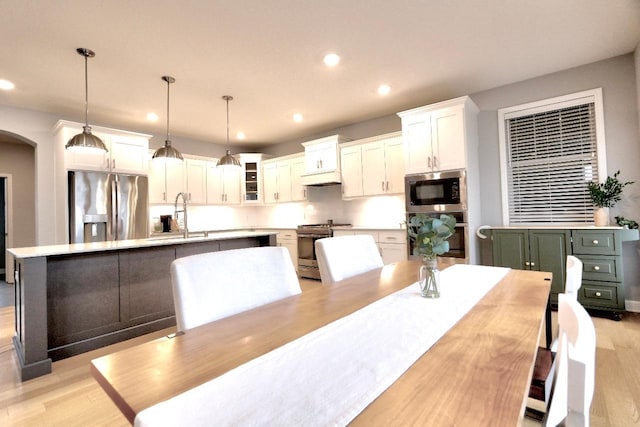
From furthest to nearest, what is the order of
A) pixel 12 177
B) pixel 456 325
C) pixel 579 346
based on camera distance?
1. pixel 12 177
2. pixel 456 325
3. pixel 579 346

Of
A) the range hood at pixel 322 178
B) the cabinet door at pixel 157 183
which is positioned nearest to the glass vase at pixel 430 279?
the range hood at pixel 322 178

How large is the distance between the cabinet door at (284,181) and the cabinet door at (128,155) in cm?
229

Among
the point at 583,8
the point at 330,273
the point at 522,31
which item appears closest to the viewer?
the point at 330,273

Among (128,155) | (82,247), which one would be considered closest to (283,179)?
(128,155)

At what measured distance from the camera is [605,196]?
3.20 m

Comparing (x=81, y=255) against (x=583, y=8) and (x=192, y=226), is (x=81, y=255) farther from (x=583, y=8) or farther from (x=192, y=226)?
(x=583, y=8)

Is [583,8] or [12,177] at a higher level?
[583,8]

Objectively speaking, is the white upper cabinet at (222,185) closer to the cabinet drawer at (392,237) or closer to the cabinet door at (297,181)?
the cabinet door at (297,181)

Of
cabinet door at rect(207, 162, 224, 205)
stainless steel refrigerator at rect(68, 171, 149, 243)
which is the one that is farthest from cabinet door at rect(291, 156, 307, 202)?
stainless steel refrigerator at rect(68, 171, 149, 243)

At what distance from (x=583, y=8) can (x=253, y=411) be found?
353cm

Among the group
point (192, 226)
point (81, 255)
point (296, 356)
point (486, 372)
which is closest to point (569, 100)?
point (486, 372)

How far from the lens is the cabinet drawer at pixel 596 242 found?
A: 299cm

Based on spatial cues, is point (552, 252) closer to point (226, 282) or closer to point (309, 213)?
point (226, 282)

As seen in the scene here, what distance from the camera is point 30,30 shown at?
253 centimetres
